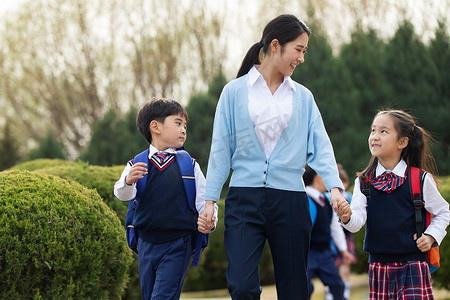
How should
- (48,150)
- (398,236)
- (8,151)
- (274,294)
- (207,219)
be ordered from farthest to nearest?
(8,151), (48,150), (274,294), (398,236), (207,219)

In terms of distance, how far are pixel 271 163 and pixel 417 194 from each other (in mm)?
1051

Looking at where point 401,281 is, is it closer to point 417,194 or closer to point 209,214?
point 417,194

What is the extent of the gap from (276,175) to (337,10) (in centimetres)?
2061

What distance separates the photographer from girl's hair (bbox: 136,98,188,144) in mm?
4180

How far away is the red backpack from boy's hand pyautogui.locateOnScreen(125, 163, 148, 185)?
1.48 m

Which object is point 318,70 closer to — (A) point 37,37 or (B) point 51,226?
(B) point 51,226

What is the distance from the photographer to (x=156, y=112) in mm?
4199

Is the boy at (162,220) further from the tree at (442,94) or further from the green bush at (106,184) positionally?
the tree at (442,94)

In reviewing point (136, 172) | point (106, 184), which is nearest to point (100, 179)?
point (106, 184)

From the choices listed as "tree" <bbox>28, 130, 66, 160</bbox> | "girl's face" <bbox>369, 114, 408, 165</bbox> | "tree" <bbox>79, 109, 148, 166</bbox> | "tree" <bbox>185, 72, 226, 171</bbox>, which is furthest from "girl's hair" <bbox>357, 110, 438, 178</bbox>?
"tree" <bbox>28, 130, 66, 160</bbox>

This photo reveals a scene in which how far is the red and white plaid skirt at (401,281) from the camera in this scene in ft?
12.2

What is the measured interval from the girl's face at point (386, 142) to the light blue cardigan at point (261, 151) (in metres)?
0.62

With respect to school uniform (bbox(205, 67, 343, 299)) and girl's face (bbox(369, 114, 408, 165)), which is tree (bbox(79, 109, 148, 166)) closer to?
girl's face (bbox(369, 114, 408, 165))

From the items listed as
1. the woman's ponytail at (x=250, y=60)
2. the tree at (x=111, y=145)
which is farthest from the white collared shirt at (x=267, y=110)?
the tree at (x=111, y=145)
